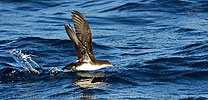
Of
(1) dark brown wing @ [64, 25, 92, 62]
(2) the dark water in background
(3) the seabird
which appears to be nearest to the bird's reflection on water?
(2) the dark water in background

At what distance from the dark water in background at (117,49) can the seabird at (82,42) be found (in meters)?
0.32

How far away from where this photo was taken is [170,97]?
6.39 metres

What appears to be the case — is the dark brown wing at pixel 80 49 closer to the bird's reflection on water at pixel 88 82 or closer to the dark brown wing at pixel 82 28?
the dark brown wing at pixel 82 28

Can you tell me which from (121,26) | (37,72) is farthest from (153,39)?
(37,72)

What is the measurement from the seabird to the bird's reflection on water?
0.82 feet

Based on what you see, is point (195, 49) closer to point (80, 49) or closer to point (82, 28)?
point (80, 49)

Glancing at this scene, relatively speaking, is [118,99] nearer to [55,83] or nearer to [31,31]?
[55,83]

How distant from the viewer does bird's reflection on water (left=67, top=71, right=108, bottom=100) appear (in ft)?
21.7

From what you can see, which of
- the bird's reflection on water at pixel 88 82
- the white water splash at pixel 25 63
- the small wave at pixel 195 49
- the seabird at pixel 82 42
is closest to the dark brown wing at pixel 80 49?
the seabird at pixel 82 42

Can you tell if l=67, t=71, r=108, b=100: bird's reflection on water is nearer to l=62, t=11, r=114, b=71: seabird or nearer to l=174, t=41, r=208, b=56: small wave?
l=62, t=11, r=114, b=71: seabird

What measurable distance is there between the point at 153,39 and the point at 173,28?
1.51 metres

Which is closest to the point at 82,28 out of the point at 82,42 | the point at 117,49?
Answer: the point at 82,42

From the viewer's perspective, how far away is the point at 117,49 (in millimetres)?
10188

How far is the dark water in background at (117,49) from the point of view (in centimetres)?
686
